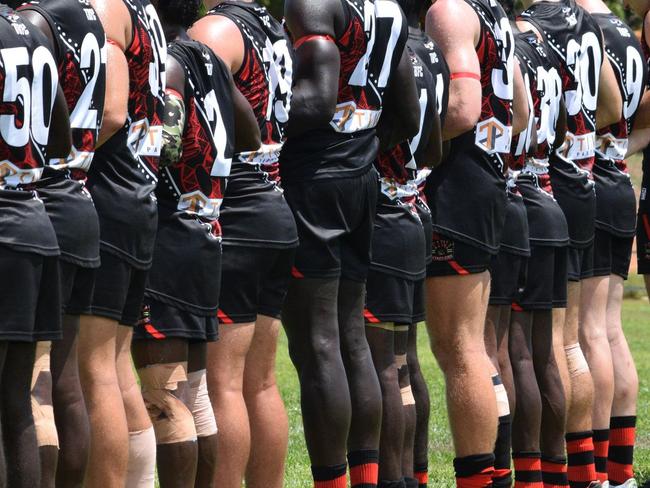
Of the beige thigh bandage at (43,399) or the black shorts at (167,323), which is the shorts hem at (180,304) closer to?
the black shorts at (167,323)

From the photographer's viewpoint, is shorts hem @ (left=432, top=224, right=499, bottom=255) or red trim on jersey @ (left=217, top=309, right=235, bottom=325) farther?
shorts hem @ (left=432, top=224, right=499, bottom=255)

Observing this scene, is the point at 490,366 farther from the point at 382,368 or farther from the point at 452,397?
the point at 382,368

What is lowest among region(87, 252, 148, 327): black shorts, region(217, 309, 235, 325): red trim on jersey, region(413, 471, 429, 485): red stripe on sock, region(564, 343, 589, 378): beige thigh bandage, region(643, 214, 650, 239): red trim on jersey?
region(413, 471, 429, 485): red stripe on sock

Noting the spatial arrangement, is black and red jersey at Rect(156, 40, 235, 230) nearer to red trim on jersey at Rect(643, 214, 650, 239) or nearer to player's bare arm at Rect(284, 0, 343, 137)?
player's bare arm at Rect(284, 0, 343, 137)

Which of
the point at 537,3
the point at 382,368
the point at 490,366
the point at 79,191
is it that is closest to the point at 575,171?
the point at 537,3

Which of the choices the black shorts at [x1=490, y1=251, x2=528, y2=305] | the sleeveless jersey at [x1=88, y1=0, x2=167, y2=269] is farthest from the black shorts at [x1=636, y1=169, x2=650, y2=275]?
the sleeveless jersey at [x1=88, y1=0, x2=167, y2=269]

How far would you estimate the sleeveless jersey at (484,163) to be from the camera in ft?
21.9

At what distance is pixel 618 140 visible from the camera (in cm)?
812

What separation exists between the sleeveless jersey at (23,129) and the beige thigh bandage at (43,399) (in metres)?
0.35

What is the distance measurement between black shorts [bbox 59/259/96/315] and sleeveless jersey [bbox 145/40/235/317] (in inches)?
17.2

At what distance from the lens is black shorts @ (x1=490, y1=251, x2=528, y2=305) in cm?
704

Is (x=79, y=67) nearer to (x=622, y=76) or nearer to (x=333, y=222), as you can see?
(x=333, y=222)

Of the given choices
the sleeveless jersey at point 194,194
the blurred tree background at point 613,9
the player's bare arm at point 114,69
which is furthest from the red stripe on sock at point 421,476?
the blurred tree background at point 613,9

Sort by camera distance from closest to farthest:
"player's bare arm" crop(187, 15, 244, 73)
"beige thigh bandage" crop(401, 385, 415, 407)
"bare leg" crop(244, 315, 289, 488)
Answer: "player's bare arm" crop(187, 15, 244, 73) < "bare leg" crop(244, 315, 289, 488) < "beige thigh bandage" crop(401, 385, 415, 407)
